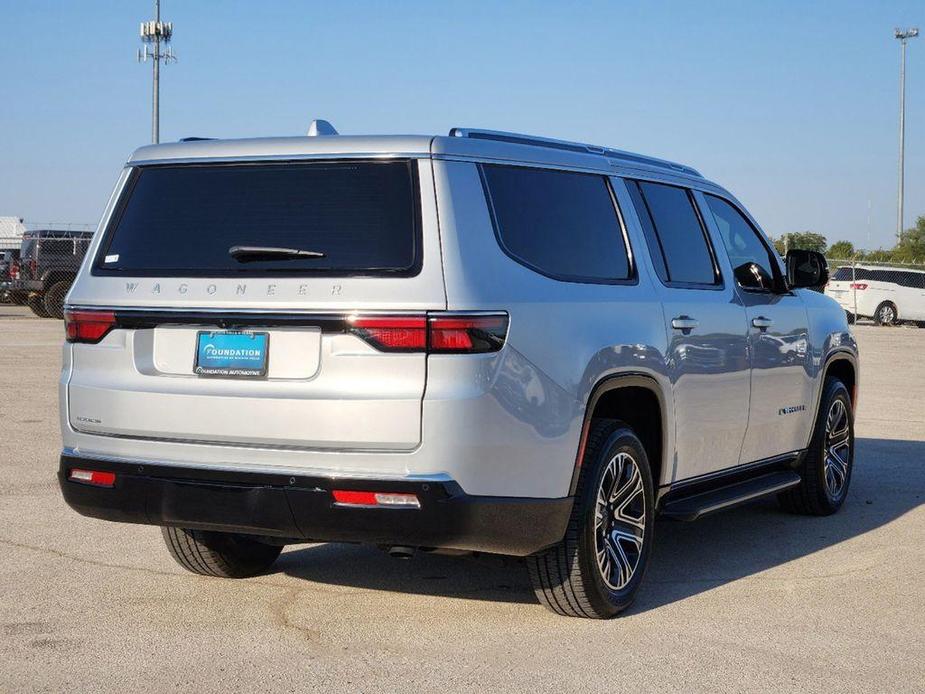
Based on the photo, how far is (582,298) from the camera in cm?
571

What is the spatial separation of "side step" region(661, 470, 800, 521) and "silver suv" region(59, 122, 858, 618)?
1.31 feet

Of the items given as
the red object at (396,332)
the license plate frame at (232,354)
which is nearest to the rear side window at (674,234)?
the red object at (396,332)

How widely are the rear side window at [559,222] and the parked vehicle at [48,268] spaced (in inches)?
991

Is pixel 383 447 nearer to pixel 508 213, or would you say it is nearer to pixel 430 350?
pixel 430 350

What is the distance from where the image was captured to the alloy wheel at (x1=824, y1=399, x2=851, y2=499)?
859 cm

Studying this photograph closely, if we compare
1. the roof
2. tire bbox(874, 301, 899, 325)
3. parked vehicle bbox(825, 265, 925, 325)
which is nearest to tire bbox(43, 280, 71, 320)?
parked vehicle bbox(825, 265, 925, 325)

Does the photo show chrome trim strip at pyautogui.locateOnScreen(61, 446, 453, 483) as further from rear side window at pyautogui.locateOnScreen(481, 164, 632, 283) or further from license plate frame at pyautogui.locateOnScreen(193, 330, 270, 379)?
rear side window at pyautogui.locateOnScreen(481, 164, 632, 283)

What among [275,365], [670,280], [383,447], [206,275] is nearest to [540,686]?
[383,447]

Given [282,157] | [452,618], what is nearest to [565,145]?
[282,157]

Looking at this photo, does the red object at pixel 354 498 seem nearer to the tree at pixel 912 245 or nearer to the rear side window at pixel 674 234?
the rear side window at pixel 674 234

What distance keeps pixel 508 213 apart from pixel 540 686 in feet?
5.94

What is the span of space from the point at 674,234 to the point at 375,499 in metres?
2.53

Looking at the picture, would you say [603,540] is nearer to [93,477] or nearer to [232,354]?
[232,354]

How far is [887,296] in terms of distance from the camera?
36.0 metres
